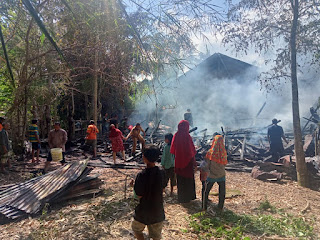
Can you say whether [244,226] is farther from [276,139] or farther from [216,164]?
[276,139]

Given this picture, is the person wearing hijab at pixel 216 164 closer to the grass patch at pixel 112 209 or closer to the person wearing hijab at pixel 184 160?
the person wearing hijab at pixel 184 160

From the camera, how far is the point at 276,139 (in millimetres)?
9133

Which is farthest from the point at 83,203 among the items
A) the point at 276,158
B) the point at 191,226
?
the point at 276,158

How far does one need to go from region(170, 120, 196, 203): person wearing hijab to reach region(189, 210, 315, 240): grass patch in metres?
0.67

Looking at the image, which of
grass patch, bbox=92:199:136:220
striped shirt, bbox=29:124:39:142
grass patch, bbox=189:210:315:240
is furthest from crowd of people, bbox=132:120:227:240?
striped shirt, bbox=29:124:39:142

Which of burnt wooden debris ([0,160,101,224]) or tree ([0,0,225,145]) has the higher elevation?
tree ([0,0,225,145])

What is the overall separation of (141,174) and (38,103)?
445 inches

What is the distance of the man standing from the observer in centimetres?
896

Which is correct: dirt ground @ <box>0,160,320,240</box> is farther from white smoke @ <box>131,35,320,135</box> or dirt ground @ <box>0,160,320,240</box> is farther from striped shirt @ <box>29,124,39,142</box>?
white smoke @ <box>131,35,320,135</box>

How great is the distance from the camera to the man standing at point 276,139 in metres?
8.96

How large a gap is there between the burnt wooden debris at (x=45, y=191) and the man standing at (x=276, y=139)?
6.81m

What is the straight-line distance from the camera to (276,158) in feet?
30.5

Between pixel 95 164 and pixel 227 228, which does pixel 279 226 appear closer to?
pixel 227 228

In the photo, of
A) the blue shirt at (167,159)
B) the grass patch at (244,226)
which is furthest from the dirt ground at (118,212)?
the blue shirt at (167,159)
